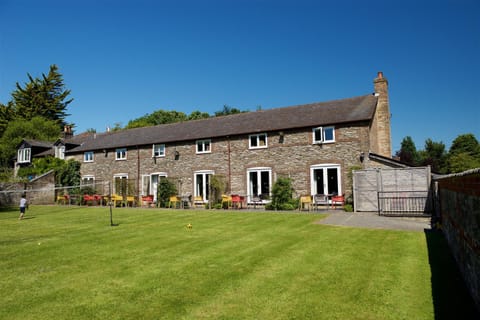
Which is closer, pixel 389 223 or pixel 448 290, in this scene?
pixel 448 290

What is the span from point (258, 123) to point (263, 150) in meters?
2.78

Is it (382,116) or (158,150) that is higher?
(382,116)

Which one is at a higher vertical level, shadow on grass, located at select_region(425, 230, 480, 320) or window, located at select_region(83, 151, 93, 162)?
window, located at select_region(83, 151, 93, 162)

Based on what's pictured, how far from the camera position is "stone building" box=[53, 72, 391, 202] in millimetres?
19562

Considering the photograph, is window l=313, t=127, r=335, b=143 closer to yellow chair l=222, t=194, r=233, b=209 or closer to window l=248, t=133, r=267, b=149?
window l=248, t=133, r=267, b=149

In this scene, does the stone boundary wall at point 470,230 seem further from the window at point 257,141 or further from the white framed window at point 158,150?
the white framed window at point 158,150

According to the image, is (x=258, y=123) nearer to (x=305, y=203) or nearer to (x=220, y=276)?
(x=305, y=203)

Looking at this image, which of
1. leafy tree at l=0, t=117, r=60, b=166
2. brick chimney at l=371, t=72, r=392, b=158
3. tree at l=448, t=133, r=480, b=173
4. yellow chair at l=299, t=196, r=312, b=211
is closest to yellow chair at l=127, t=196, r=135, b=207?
yellow chair at l=299, t=196, r=312, b=211

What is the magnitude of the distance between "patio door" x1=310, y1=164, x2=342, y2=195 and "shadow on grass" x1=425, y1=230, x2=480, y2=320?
11.9 meters

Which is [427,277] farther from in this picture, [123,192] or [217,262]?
[123,192]

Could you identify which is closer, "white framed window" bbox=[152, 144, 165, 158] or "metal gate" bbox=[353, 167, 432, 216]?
"metal gate" bbox=[353, 167, 432, 216]

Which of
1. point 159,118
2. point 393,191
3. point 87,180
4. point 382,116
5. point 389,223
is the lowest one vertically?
point 389,223

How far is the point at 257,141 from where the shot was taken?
22.7 metres

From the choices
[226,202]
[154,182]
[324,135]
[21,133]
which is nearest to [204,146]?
[226,202]
